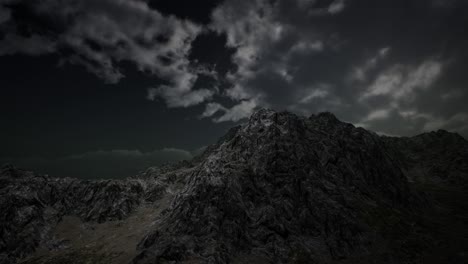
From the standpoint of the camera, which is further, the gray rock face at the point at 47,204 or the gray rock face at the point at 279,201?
the gray rock face at the point at 47,204

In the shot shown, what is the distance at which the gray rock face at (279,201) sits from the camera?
104188 mm

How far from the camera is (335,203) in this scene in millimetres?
122312

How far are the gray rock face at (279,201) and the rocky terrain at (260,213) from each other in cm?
51

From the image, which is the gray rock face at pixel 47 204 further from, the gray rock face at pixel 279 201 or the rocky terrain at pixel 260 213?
the gray rock face at pixel 279 201

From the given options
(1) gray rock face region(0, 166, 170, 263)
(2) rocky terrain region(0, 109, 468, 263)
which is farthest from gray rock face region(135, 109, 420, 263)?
(1) gray rock face region(0, 166, 170, 263)

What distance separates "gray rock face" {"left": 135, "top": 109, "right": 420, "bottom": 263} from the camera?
342ft

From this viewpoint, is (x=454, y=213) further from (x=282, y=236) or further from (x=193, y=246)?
(x=193, y=246)

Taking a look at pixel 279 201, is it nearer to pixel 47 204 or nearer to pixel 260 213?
pixel 260 213

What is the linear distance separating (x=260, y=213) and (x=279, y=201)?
1120 cm

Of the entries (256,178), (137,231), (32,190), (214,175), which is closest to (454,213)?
(256,178)

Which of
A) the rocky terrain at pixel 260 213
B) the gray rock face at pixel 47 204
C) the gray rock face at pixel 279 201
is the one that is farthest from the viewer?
the gray rock face at pixel 47 204

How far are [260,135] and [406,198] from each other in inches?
3862

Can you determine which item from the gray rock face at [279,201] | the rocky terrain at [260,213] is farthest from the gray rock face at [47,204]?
the gray rock face at [279,201]

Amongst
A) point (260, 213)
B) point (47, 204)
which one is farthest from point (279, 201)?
point (47, 204)
